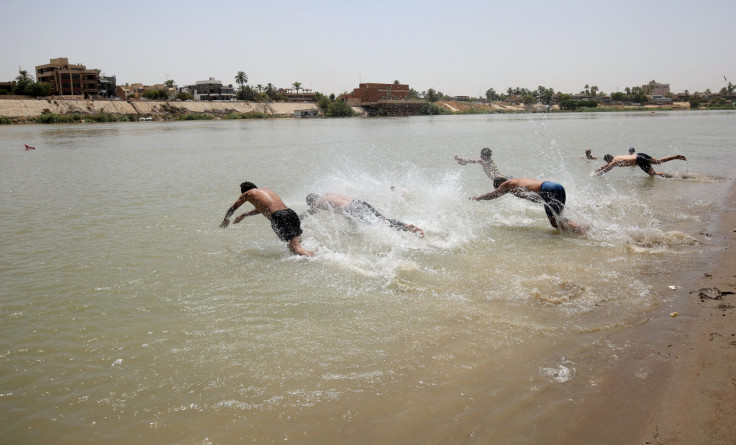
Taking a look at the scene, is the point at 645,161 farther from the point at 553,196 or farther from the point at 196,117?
the point at 196,117

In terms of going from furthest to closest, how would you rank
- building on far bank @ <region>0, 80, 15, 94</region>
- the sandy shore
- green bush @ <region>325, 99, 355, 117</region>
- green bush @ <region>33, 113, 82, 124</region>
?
green bush @ <region>325, 99, 355, 117</region>, building on far bank @ <region>0, 80, 15, 94</region>, green bush @ <region>33, 113, 82, 124</region>, the sandy shore

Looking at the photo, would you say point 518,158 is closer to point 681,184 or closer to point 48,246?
point 681,184

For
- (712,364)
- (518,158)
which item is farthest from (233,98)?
(712,364)

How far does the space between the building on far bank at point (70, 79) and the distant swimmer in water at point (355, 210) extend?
355 ft

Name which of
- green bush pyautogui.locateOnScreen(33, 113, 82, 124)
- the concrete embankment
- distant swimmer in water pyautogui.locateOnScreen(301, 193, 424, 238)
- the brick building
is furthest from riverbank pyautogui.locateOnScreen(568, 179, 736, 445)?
the brick building

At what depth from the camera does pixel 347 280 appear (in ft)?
21.8

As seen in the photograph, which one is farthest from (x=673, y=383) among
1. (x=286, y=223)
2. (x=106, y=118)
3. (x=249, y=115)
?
(x=249, y=115)

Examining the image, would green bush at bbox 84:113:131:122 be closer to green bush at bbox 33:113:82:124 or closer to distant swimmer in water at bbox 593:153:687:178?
green bush at bbox 33:113:82:124

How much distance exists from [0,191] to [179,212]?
7638 millimetres

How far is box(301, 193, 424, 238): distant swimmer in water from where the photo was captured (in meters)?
8.62

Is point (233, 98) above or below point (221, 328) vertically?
above

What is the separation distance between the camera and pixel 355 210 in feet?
29.1

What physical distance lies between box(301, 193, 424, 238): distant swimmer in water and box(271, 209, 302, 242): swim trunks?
3.14 ft

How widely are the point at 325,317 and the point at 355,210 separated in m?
3.65
